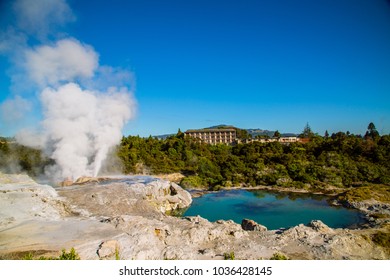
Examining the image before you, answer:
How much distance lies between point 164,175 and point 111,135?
4.89m

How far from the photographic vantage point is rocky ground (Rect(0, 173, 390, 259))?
15.7ft

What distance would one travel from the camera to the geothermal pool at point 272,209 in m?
9.45

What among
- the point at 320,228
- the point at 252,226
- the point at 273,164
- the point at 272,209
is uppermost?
the point at 273,164

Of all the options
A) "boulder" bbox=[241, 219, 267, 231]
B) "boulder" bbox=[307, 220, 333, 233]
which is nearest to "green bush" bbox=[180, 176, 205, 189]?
"boulder" bbox=[241, 219, 267, 231]

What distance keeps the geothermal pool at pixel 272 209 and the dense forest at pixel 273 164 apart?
5.80 ft

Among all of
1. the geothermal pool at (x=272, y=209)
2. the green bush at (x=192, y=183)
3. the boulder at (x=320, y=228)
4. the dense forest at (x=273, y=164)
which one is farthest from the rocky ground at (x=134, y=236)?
the green bush at (x=192, y=183)

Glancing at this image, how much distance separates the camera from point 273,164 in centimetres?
1689

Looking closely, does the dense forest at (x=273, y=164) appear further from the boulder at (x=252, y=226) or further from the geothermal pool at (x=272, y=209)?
the boulder at (x=252, y=226)

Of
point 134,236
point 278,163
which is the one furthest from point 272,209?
point 134,236

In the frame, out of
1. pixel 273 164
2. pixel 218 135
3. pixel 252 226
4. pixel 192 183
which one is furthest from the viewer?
pixel 218 135

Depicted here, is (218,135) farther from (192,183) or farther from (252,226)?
(252,226)

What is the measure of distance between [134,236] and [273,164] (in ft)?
42.7
